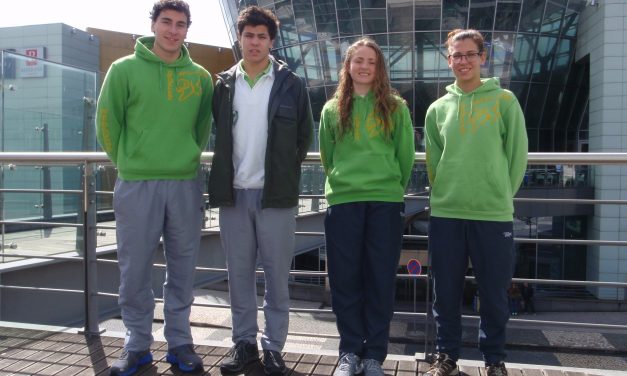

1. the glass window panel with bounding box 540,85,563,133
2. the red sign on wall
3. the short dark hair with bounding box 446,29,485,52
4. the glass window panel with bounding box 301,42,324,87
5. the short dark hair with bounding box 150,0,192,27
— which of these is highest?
the glass window panel with bounding box 301,42,324,87

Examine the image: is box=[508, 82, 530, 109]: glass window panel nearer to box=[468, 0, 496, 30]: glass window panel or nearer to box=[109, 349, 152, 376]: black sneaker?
box=[468, 0, 496, 30]: glass window panel

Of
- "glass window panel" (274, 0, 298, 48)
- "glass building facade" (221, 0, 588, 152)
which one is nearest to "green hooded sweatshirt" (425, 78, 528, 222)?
"glass building facade" (221, 0, 588, 152)

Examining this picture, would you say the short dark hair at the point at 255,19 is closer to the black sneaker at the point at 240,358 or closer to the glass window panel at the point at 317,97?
the black sneaker at the point at 240,358

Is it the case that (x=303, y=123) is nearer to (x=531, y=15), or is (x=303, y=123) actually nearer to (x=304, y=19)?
(x=304, y=19)

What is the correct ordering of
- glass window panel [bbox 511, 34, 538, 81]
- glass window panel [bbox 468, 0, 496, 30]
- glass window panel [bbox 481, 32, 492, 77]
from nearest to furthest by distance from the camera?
glass window panel [bbox 468, 0, 496, 30] < glass window panel [bbox 481, 32, 492, 77] < glass window panel [bbox 511, 34, 538, 81]

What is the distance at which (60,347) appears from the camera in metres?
3.53

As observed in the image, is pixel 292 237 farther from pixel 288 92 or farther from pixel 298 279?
pixel 298 279

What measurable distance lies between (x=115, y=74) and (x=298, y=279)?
2269cm

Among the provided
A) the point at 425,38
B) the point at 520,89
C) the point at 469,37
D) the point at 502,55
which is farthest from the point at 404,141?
the point at 520,89

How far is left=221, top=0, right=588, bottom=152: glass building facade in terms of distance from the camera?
2220cm

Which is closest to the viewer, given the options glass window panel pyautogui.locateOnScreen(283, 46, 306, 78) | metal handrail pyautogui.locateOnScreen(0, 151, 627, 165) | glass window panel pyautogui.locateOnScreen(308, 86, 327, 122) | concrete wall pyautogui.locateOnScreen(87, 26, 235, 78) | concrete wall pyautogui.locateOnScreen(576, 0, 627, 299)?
metal handrail pyautogui.locateOnScreen(0, 151, 627, 165)

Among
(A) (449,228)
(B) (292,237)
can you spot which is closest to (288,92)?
(B) (292,237)

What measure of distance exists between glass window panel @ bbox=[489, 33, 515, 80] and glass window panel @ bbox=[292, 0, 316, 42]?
7.04 m

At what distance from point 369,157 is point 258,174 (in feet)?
1.91
